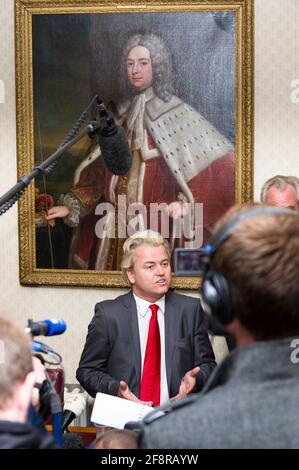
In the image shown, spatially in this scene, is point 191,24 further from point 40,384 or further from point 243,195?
point 40,384

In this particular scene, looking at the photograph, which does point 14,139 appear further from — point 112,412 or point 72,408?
point 112,412

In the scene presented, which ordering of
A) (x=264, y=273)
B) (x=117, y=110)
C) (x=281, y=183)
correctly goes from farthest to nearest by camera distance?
1. (x=117, y=110)
2. (x=281, y=183)
3. (x=264, y=273)

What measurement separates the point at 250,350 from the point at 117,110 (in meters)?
3.38

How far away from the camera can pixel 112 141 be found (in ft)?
10.7

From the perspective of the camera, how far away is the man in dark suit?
12.5ft

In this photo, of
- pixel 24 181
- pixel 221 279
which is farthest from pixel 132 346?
pixel 221 279

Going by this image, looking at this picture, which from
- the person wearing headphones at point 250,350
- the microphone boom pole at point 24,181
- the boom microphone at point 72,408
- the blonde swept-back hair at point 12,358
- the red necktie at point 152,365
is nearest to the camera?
the person wearing headphones at point 250,350

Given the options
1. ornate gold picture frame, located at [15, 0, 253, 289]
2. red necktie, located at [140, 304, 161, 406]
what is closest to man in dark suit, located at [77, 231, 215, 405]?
red necktie, located at [140, 304, 161, 406]

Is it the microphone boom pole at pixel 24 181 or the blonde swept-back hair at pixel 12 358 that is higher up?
the microphone boom pole at pixel 24 181

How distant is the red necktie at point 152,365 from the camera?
12.4 feet

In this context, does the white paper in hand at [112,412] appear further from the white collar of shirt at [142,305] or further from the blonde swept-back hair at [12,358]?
the blonde swept-back hair at [12,358]

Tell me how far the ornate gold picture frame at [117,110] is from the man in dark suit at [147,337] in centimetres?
68

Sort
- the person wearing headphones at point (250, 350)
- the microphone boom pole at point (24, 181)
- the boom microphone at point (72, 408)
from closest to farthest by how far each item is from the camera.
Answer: the person wearing headphones at point (250, 350) < the microphone boom pole at point (24, 181) < the boom microphone at point (72, 408)

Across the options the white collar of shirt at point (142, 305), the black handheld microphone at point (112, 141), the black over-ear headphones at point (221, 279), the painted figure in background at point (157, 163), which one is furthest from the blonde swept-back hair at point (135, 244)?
the black over-ear headphones at point (221, 279)
